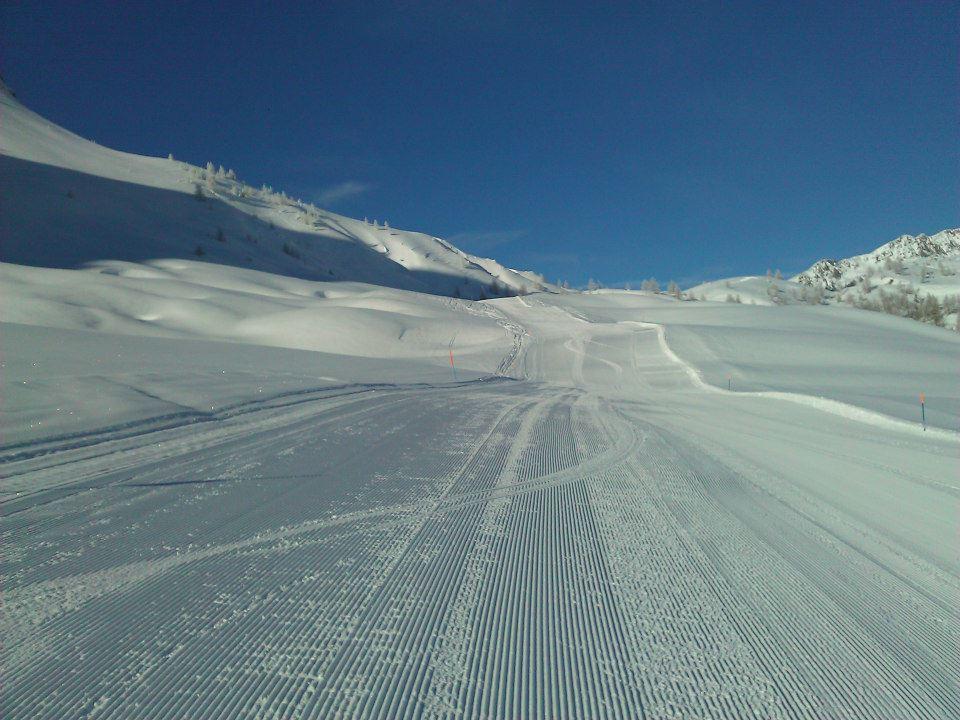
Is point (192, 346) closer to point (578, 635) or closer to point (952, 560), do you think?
point (578, 635)

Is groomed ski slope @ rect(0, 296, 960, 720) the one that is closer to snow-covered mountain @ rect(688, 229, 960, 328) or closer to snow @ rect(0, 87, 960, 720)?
snow @ rect(0, 87, 960, 720)

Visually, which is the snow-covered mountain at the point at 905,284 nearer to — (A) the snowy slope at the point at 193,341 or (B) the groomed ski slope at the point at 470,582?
(A) the snowy slope at the point at 193,341

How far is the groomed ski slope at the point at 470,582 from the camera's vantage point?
2.44 metres

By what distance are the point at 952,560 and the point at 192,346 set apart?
59.9ft

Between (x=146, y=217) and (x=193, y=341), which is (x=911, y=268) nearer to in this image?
(x=193, y=341)

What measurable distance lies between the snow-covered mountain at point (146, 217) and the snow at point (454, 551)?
2938 cm

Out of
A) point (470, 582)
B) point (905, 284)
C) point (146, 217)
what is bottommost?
point (470, 582)

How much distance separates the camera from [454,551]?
13.0 feet

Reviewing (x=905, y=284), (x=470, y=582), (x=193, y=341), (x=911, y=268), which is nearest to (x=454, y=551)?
(x=470, y=582)

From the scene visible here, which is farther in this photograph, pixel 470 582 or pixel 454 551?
pixel 454 551

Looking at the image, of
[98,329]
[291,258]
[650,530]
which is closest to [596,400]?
[650,530]

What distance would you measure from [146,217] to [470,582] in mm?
53448

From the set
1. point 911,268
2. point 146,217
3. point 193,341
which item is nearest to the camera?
point 193,341

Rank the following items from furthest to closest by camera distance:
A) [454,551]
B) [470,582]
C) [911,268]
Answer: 1. [911,268]
2. [454,551]
3. [470,582]
